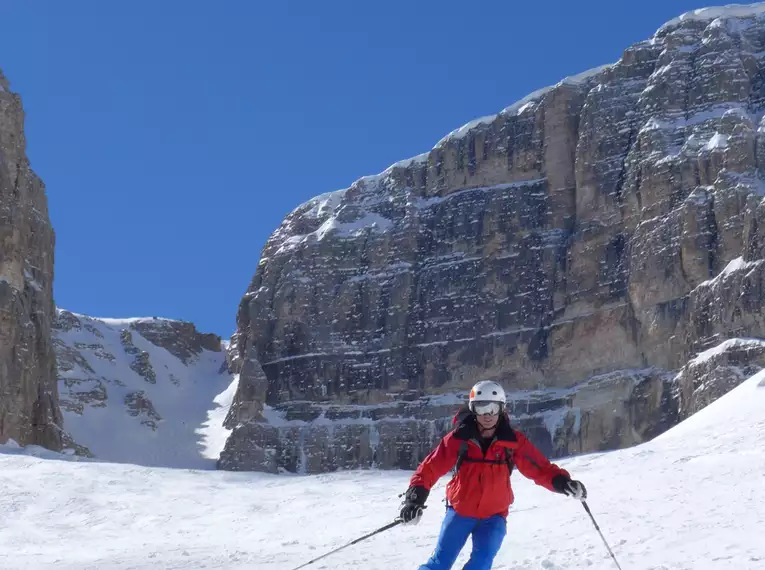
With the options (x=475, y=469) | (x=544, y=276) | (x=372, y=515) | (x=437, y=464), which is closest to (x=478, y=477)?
(x=475, y=469)

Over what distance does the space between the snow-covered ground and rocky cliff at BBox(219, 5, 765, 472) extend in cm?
6662

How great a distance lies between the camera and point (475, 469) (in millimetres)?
9258

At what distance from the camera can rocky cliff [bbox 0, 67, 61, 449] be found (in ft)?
252

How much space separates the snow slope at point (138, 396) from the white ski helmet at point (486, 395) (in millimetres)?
118175

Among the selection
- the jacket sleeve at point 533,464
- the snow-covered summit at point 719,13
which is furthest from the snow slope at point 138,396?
the jacket sleeve at point 533,464

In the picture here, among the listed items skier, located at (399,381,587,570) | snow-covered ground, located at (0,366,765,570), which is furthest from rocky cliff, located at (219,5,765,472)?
skier, located at (399,381,587,570)

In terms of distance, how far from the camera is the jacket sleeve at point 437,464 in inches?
364

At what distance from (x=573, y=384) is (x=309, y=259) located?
3856 centimetres

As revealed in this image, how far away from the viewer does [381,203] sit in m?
136

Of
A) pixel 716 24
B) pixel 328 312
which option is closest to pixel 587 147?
pixel 716 24

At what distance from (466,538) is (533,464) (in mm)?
851

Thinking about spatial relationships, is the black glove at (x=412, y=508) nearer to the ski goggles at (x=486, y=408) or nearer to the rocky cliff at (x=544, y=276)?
the ski goggles at (x=486, y=408)

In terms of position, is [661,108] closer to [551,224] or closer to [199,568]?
[551,224]

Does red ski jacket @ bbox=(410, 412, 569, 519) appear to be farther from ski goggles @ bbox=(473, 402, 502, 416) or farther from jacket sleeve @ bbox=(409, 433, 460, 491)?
ski goggles @ bbox=(473, 402, 502, 416)
